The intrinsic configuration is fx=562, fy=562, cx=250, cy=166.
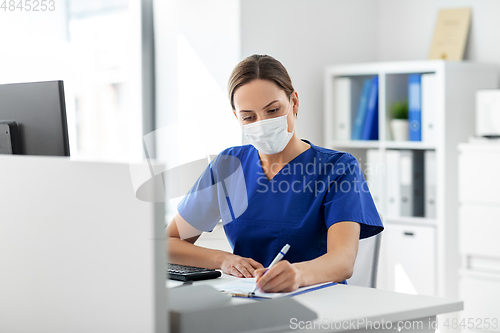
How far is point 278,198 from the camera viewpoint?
1549mm

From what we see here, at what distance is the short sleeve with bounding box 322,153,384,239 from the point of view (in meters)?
1.45

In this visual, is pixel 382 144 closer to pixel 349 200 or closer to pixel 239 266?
pixel 349 200

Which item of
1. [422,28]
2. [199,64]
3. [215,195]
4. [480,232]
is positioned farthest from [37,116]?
[422,28]

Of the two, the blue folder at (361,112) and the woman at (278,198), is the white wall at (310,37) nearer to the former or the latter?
the blue folder at (361,112)

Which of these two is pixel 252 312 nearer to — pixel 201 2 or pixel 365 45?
pixel 201 2

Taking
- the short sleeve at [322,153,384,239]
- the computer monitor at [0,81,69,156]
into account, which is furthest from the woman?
the computer monitor at [0,81,69,156]

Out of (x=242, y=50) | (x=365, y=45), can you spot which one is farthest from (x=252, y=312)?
(x=365, y=45)

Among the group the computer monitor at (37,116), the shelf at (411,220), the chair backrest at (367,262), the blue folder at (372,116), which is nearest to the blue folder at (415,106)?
the blue folder at (372,116)

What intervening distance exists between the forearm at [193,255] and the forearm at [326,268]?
0.93 feet

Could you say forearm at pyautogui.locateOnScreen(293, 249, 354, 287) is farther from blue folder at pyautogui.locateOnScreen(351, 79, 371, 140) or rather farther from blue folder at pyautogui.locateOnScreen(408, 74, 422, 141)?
blue folder at pyautogui.locateOnScreen(351, 79, 371, 140)

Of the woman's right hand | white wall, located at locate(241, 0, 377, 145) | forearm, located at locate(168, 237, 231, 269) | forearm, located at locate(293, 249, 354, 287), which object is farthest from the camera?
white wall, located at locate(241, 0, 377, 145)

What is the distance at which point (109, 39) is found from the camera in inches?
120

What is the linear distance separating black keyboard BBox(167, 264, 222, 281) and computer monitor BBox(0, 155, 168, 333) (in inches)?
14.3

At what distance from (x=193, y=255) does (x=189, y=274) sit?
23cm
